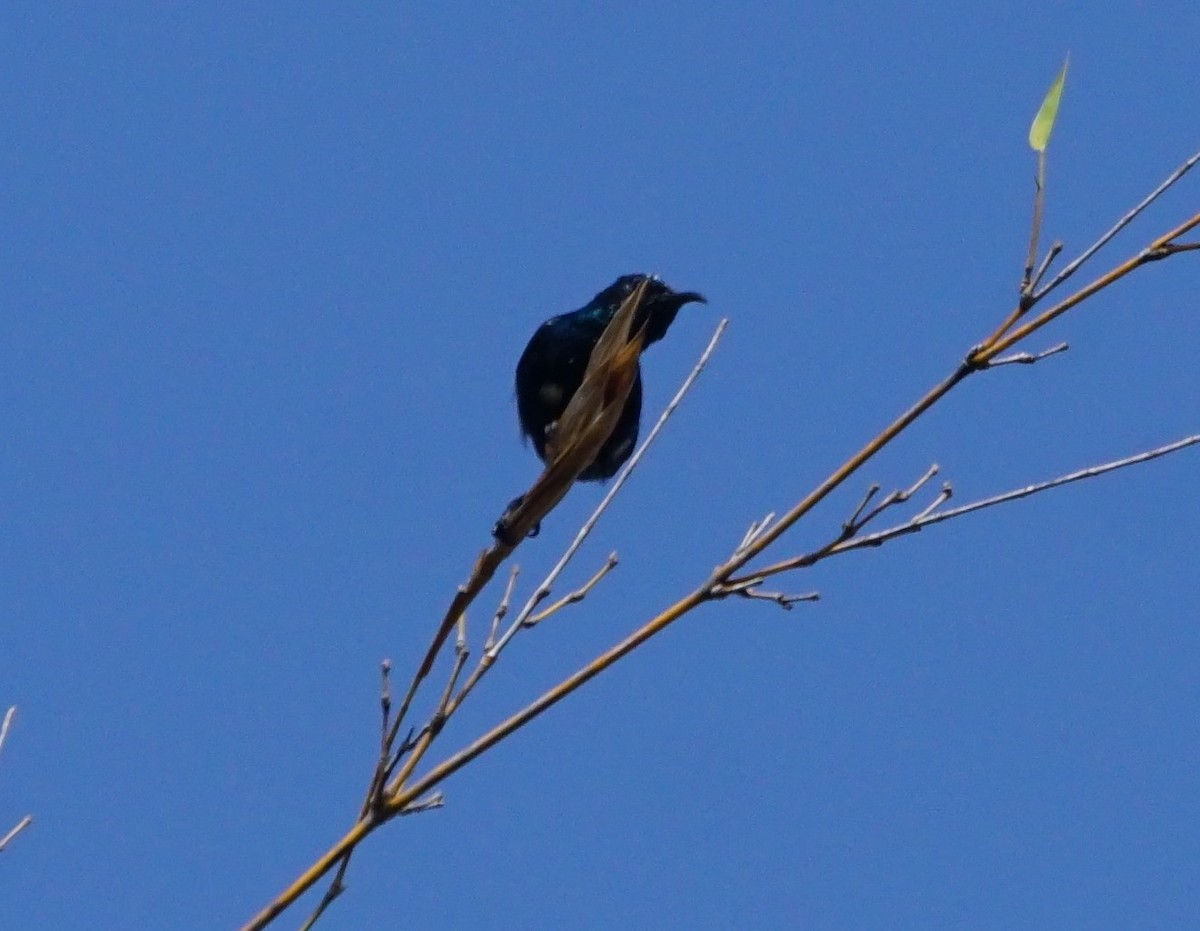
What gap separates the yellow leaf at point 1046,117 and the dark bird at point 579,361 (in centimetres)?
373

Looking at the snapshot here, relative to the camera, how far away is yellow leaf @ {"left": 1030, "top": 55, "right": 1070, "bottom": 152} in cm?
226

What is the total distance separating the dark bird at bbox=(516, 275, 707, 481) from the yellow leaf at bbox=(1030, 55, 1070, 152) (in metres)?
3.73

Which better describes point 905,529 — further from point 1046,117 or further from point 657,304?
point 657,304

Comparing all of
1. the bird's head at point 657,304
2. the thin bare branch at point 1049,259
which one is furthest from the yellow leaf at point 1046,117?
the bird's head at point 657,304

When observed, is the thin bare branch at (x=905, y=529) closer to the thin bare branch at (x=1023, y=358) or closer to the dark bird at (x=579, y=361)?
the thin bare branch at (x=1023, y=358)

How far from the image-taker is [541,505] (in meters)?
2.20

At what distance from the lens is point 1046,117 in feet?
7.56

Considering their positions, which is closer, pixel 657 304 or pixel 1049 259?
pixel 1049 259

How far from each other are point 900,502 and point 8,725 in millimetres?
1137

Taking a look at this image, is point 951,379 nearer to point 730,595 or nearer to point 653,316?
point 730,595

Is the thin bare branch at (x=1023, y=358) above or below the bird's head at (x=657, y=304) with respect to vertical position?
below

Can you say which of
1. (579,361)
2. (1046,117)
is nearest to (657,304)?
(579,361)

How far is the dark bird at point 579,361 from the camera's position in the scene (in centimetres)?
620

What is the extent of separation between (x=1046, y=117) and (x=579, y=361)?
161 inches
